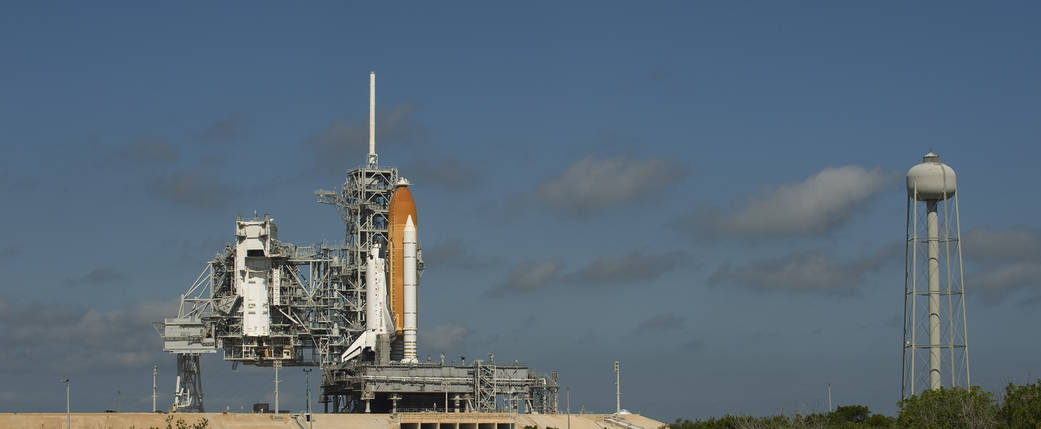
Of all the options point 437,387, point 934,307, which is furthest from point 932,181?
point 437,387

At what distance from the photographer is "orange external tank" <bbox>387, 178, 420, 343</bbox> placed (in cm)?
13462

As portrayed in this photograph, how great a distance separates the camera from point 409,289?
439ft

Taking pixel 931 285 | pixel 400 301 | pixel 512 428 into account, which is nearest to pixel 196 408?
pixel 400 301

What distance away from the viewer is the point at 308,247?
5443 inches

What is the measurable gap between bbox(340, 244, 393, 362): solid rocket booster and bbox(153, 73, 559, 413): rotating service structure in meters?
0.09

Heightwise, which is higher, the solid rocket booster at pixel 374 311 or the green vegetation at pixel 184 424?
the solid rocket booster at pixel 374 311

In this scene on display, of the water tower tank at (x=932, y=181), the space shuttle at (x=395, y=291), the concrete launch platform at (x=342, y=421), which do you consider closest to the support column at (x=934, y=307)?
the water tower tank at (x=932, y=181)

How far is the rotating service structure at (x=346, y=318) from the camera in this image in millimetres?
133375

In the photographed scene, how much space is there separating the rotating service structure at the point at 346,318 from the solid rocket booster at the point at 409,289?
3.4 inches

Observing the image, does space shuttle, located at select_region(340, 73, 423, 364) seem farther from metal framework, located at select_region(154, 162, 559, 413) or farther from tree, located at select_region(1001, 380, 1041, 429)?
tree, located at select_region(1001, 380, 1041, 429)

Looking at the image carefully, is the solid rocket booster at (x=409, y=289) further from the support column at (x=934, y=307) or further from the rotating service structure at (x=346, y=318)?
the support column at (x=934, y=307)

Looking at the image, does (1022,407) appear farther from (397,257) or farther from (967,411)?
(397,257)

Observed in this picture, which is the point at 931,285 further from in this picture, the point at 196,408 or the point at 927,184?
the point at 196,408

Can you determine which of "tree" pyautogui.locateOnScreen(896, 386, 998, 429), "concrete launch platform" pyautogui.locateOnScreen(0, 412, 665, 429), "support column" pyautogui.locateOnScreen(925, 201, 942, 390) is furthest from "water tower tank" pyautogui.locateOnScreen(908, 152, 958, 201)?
"concrete launch platform" pyautogui.locateOnScreen(0, 412, 665, 429)
